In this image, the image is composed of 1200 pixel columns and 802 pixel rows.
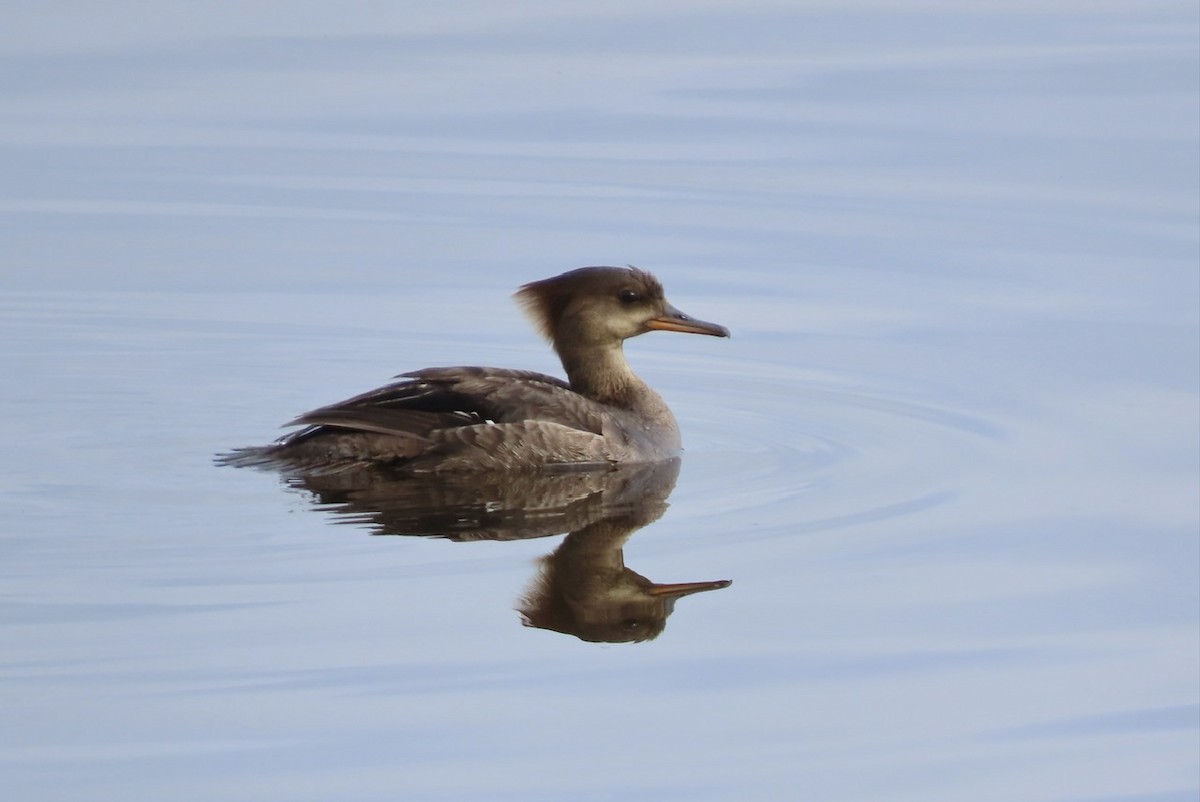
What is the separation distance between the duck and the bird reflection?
110mm

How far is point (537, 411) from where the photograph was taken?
10750mm

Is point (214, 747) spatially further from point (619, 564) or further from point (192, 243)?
point (192, 243)

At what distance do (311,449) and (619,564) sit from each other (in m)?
1.93

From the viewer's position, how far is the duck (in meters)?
10.5

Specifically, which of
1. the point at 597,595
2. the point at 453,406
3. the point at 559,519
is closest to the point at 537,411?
the point at 453,406

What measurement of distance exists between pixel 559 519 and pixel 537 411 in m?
1.11

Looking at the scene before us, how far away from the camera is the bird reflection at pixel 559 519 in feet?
27.9

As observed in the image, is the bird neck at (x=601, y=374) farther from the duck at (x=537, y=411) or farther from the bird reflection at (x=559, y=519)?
the bird reflection at (x=559, y=519)

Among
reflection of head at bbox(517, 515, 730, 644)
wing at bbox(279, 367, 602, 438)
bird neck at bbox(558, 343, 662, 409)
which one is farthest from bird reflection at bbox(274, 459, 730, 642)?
bird neck at bbox(558, 343, 662, 409)

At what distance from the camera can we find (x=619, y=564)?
9.09m

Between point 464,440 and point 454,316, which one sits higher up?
point 454,316

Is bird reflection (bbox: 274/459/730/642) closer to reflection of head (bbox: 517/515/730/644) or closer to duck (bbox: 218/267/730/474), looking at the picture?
reflection of head (bbox: 517/515/730/644)

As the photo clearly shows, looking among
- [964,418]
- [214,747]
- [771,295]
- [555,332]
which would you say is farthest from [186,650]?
[771,295]

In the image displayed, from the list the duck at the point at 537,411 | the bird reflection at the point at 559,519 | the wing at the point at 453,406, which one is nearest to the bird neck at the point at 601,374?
the duck at the point at 537,411
